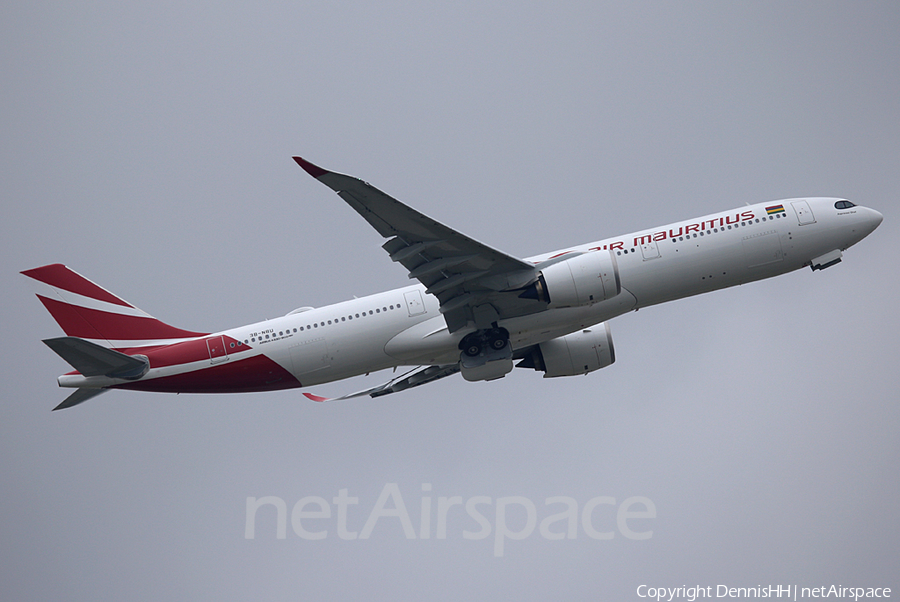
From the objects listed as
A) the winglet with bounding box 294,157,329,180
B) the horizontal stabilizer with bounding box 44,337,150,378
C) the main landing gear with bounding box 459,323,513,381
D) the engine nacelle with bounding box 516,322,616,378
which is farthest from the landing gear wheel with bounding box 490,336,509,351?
the horizontal stabilizer with bounding box 44,337,150,378

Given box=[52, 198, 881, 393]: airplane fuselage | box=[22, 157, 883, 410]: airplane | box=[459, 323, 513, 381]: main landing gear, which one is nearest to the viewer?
box=[22, 157, 883, 410]: airplane

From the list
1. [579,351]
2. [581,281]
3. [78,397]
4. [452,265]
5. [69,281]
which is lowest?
[78,397]

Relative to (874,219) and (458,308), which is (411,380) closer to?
(458,308)

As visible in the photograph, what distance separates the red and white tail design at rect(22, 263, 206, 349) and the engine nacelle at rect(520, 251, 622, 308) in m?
13.3

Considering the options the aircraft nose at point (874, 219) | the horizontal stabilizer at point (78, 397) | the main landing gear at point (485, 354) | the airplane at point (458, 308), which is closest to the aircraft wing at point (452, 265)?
the airplane at point (458, 308)

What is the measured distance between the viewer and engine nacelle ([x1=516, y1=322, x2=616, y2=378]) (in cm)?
3522

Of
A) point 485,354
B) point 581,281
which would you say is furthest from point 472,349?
point 581,281

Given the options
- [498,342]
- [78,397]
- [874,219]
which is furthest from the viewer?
[874,219]

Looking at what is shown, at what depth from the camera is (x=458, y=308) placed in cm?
3075

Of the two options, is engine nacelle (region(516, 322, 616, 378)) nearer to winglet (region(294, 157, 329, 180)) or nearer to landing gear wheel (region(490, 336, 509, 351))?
landing gear wheel (region(490, 336, 509, 351))

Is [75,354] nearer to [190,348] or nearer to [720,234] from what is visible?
[190,348]

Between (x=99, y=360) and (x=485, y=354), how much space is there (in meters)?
13.6

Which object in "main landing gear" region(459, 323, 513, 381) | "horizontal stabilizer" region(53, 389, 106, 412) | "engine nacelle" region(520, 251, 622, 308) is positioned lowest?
"horizontal stabilizer" region(53, 389, 106, 412)

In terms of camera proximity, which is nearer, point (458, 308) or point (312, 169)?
point (312, 169)
